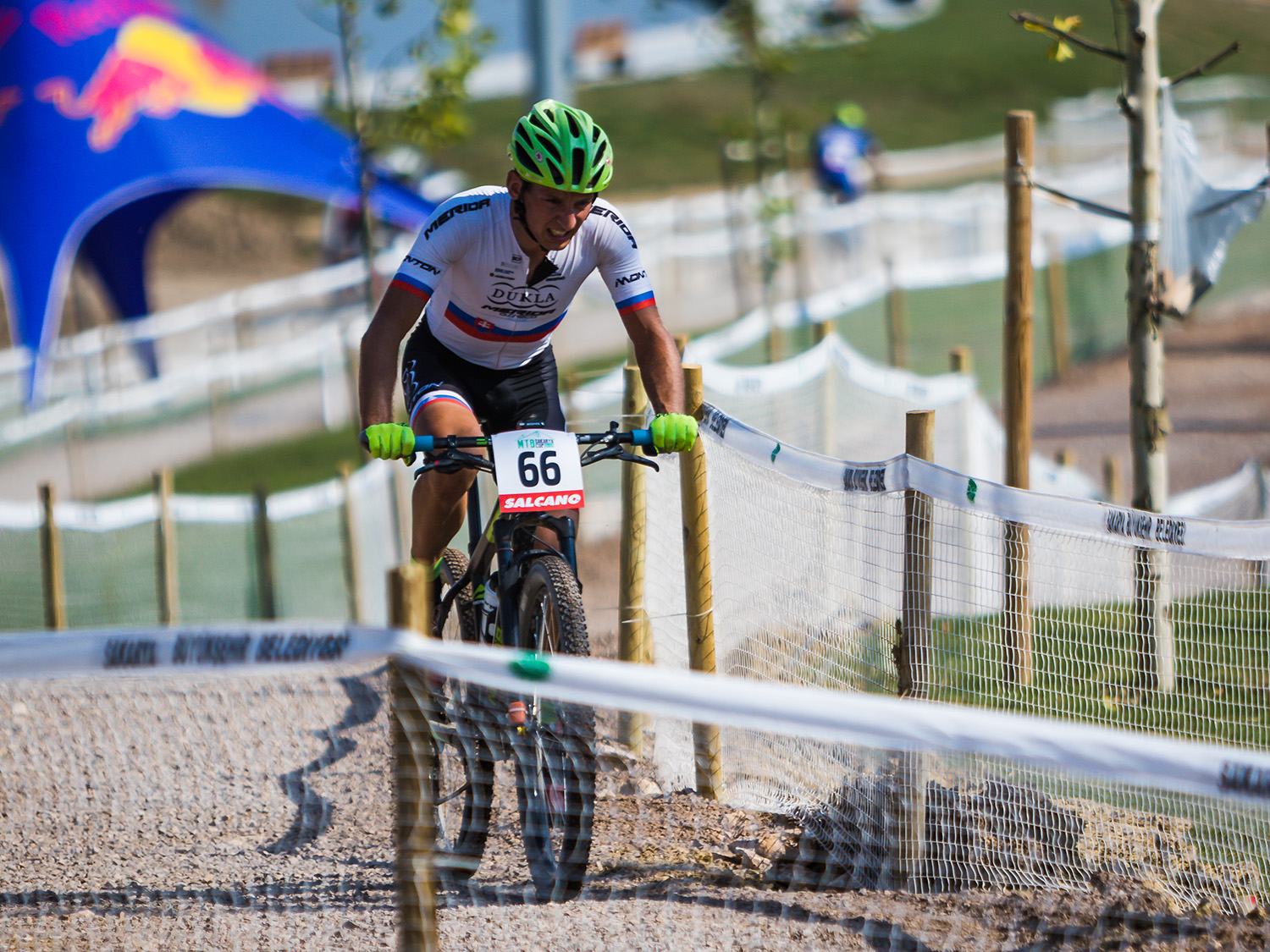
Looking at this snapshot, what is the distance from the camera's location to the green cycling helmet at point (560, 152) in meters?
4.11

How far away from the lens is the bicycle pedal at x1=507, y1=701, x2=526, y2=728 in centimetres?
376

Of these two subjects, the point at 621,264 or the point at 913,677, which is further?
the point at 621,264

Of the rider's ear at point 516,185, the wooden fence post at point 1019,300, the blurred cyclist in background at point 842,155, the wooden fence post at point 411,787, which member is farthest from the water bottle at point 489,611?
the blurred cyclist in background at point 842,155

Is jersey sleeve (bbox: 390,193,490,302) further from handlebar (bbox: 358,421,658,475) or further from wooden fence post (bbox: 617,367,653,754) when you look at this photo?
wooden fence post (bbox: 617,367,653,754)

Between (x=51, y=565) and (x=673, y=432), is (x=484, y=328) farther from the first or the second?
(x=51, y=565)

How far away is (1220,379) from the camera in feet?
44.3

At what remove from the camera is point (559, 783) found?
3850 mm

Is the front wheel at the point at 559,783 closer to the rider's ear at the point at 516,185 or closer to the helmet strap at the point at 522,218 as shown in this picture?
the helmet strap at the point at 522,218

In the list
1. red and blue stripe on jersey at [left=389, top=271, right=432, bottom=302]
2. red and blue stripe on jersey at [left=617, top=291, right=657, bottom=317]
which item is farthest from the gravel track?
red and blue stripe on jersey at [left=617, top=291, right=657, bottom=317]

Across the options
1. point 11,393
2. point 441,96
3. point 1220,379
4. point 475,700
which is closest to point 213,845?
point 475,700

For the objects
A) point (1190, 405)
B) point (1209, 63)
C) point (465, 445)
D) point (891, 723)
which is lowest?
point (891, 723)

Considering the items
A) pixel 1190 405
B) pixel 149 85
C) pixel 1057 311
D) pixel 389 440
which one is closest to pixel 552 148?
pixel 389 440

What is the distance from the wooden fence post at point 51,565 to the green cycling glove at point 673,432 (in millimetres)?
4960

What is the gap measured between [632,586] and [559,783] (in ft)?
4.87
